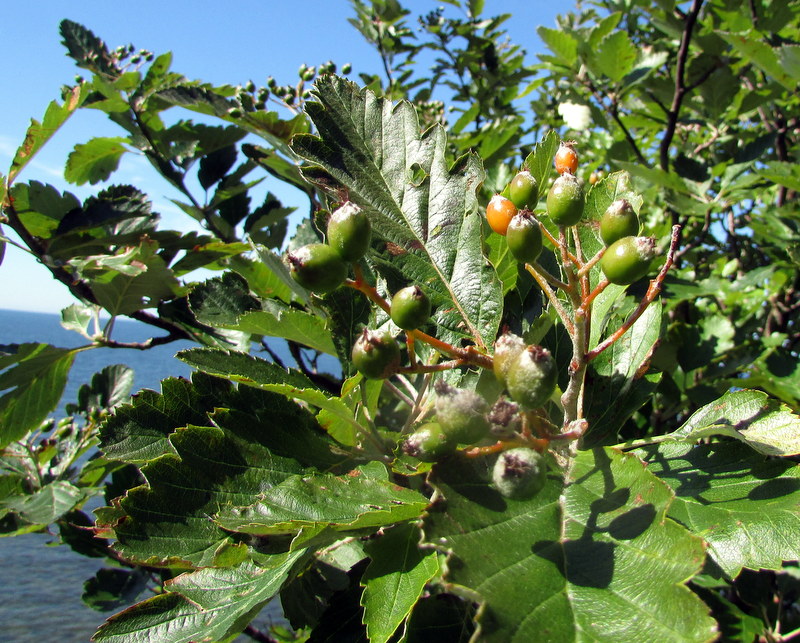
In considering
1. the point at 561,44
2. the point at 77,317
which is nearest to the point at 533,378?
the point at 77,317

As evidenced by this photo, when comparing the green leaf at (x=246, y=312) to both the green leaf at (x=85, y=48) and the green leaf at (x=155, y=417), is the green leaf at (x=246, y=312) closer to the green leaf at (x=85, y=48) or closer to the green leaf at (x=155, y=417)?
the green leaf at (x=155, y=417)

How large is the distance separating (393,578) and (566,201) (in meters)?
0.67

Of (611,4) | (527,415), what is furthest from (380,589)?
(611,4)

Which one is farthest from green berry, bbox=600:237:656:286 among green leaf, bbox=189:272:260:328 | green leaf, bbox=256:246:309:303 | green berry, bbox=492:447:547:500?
green leaf, bbox=189:272:260:328

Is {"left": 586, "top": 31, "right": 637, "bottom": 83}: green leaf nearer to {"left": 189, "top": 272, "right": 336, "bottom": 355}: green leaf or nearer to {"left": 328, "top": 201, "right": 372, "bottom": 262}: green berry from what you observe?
{"left": 189, "top": 272, "right": 336, "bottom": 355}: green leaf

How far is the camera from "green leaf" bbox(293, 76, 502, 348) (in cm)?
115

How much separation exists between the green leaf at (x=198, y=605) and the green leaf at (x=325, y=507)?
9cm

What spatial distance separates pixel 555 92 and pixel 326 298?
4483mm

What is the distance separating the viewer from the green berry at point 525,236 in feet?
3.08

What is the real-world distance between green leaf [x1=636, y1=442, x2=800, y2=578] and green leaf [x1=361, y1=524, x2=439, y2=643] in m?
0.42

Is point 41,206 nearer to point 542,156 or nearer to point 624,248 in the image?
point 542,156

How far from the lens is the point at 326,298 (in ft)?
4.13

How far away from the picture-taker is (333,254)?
0.93 m

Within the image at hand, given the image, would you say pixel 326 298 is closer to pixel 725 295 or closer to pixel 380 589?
pixel 380 589
